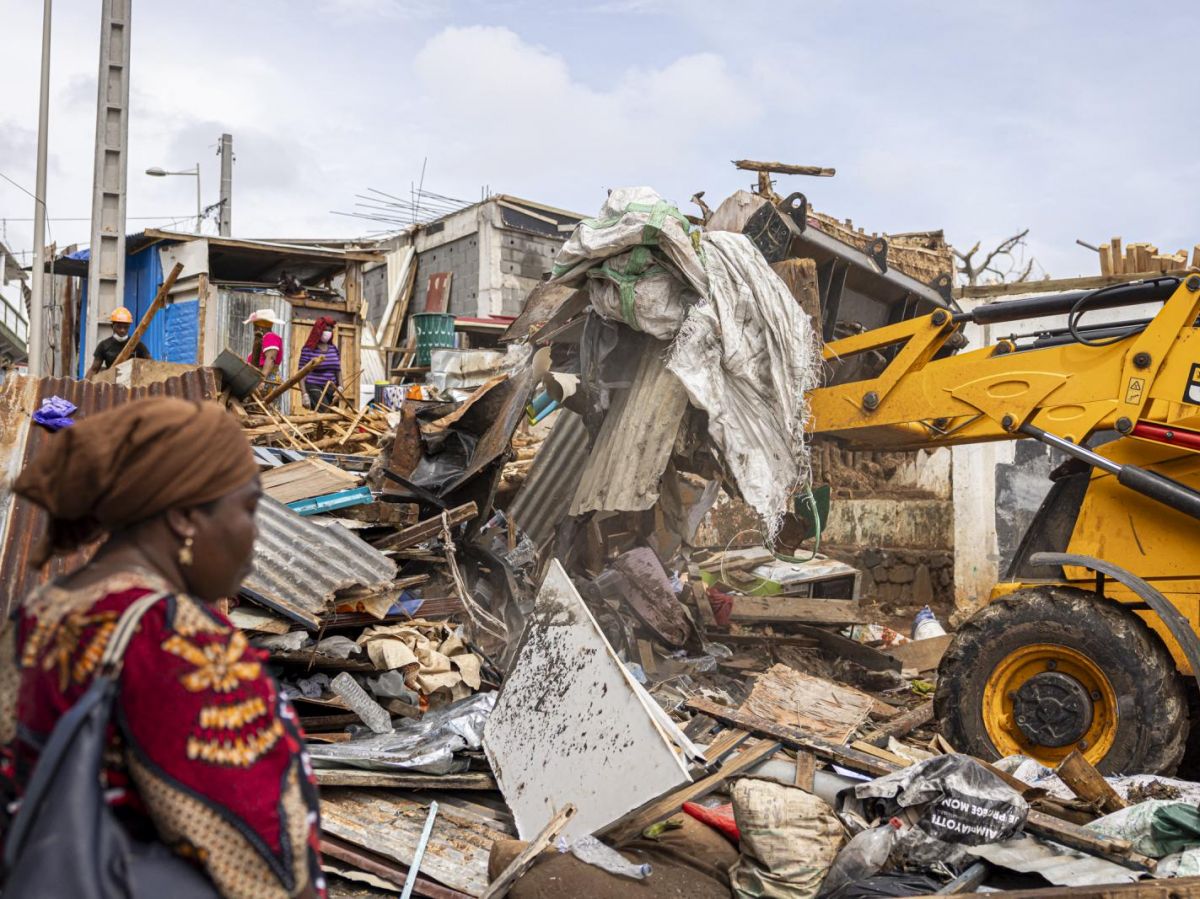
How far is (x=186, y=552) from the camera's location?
1.79 m

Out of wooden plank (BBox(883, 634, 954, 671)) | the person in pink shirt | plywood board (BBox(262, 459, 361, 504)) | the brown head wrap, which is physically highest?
the person in pink shirt

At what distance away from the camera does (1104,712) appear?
604 cm

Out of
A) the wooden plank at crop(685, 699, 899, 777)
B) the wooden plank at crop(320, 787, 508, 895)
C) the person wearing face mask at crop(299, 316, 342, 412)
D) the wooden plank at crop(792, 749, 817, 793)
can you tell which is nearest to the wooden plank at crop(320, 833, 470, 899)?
the wooden plank at crop(320, 787, 508, 895)

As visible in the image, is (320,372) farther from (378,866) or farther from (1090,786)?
(1090,786)

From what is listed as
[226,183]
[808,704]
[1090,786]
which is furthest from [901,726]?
[226,183]

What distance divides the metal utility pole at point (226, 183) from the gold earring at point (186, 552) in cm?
2974

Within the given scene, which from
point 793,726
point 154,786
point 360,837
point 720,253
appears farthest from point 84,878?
point 720,253

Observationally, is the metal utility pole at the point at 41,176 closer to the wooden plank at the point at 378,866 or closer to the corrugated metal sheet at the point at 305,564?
the corrugated metal sheet at the point at 305,564

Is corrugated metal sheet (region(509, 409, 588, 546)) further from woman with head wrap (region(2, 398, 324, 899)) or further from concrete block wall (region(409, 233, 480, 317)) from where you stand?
A: concrete block wall (region(409, 233, 480, 317))

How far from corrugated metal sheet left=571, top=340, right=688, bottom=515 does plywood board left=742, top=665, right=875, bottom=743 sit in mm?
1464

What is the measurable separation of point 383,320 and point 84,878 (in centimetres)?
2577

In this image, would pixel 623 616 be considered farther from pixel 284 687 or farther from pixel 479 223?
pixel 479 223

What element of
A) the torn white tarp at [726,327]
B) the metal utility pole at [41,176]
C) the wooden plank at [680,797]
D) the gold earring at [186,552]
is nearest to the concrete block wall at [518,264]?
the metal utility pole at [41,176]

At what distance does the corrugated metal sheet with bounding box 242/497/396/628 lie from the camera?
6.17 meters
